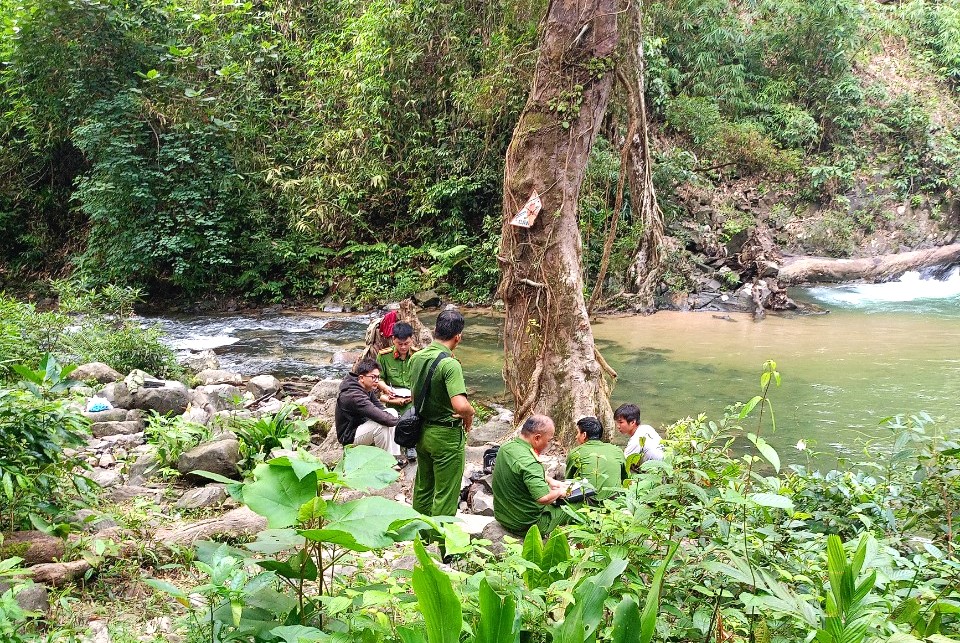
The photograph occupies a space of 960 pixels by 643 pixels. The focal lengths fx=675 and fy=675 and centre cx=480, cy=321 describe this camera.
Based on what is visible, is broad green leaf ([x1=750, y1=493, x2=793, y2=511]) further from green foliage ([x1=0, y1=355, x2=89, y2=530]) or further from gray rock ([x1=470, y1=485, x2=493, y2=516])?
gray rock ([x1=470, y1=485, x2=493, y2=516])

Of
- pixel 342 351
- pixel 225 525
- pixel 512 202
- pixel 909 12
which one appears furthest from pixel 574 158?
pixel 909 12

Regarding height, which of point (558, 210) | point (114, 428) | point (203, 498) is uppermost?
point (558, 210)

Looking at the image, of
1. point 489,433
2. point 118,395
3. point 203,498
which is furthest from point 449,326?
point 118,395

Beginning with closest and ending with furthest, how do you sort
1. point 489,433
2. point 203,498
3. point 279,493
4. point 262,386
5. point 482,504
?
point 279,493, point 203,498, point 482,504, point 489,433, point 262,386

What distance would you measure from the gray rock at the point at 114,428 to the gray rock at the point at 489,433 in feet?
10.7

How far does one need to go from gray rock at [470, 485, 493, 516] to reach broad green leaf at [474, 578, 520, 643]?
3.67m

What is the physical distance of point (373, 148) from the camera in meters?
15.7

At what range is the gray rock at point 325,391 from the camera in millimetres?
8297

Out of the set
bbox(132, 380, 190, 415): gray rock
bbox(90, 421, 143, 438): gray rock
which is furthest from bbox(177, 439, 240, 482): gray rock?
bbox(132, 380, 190, 415): gray rock

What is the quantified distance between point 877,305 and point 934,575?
559 inches

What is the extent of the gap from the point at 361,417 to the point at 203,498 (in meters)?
1.66

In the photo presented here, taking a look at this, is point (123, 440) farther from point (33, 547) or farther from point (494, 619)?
point (494, 619)

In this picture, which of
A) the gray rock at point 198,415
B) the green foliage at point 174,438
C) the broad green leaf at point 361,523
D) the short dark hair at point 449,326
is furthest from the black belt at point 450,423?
the gray rock at point 198,415

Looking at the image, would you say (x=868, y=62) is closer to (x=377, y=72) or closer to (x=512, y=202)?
(x=377, y=72)
